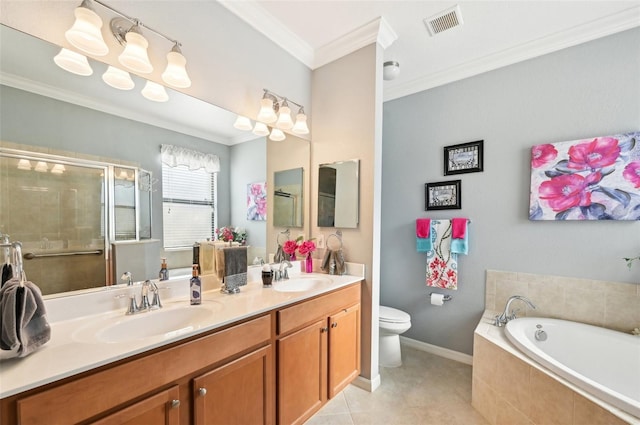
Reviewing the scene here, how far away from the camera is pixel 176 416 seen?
1.01m

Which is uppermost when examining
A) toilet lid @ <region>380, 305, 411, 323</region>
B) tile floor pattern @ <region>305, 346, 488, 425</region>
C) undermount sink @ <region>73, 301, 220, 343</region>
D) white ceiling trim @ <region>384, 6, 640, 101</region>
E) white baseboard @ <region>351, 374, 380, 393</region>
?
white ceiling trim @ <region>384, 6, 640, 101</region>

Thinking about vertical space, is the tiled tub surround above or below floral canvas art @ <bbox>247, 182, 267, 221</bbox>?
below

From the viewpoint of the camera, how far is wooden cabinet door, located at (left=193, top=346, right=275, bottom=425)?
3.58ft

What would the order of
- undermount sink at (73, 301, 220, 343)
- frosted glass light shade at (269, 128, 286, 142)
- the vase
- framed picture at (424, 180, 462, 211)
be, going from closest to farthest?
1. undermount sink at (73, 301, 220, 343)
2. frosted glass light shade at (269, 128, 286, 142)
3. the vase
4. framed picture at (424, 180, 462, 211)

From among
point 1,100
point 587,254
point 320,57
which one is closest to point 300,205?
point 320,57

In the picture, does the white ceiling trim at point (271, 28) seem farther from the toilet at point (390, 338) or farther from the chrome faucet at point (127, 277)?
the toilet at point (390, 338)

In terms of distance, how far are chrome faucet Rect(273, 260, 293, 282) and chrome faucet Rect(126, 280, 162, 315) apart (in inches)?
32.7

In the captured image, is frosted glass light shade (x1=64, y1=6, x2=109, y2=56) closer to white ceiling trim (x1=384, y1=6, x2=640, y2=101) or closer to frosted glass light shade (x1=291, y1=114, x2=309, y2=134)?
frosted glass light shade (x1=291, y1=114, x2=309, y2=134)

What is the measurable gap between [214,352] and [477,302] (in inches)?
90.1

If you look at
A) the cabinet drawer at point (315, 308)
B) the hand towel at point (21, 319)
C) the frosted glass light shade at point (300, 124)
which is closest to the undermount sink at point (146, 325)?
the hand towel at point (21, 319)

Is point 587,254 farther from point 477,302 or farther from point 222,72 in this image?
point 222,72

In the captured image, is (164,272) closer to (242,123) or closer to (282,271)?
(282,271)

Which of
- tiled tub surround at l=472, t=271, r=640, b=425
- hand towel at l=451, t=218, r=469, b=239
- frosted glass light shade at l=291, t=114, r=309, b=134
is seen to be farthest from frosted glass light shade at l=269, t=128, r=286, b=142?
tiled tub surround at l=472, t=271, r=640, b=425

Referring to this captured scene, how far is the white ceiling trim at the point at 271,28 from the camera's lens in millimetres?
1772
